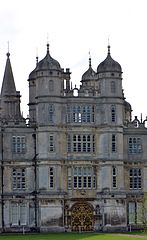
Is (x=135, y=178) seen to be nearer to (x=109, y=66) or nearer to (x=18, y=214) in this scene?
(x=109, y=66)

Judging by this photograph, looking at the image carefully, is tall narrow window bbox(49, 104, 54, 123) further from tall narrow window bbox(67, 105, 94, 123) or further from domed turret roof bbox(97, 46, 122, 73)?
domed turret roof bbox(97, 46, 122, 73)

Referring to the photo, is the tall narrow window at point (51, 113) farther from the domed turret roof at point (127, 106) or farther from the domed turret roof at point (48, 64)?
the domed turret roof at point (127, 106)

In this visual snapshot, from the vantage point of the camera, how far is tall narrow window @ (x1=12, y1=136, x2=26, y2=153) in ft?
286

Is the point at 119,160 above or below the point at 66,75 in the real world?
below

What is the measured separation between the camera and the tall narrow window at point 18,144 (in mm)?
87188

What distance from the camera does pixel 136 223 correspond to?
88.8 meters

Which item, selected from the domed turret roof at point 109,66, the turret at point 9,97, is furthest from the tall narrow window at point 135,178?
the turret at point 9,97

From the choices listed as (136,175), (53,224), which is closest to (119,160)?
→ (136,175)

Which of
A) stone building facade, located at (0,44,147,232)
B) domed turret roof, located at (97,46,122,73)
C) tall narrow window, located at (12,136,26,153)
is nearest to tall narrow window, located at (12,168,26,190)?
stone building facade, located at (0,44,147,232)

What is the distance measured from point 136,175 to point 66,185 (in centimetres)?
810

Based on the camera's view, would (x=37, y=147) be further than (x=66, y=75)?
No

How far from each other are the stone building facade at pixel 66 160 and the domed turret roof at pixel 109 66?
11 cm

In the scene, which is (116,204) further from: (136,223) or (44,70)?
(44,70)

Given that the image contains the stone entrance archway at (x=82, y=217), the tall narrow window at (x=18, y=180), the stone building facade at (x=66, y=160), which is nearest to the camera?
the stone building facade at (x=66, y=160)
